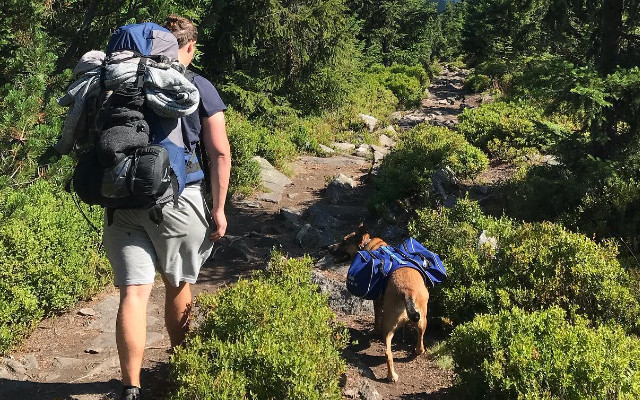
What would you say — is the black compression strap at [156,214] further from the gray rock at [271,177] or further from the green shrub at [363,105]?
the green shrub at [363,105]

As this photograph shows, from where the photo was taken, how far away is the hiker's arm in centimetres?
308

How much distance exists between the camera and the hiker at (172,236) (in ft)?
9.64

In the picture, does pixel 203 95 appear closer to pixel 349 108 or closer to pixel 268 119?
pixel 268 119

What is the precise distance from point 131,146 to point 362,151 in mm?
12303

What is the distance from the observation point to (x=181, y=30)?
3295 mm

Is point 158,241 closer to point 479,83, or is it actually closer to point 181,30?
point 181,30

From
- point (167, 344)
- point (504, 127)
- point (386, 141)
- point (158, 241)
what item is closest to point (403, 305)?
point (167, 344)

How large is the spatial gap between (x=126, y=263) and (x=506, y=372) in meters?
2.39

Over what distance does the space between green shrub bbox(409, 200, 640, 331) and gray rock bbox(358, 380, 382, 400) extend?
1372 mm

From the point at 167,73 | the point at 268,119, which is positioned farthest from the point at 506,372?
the point at 268,119

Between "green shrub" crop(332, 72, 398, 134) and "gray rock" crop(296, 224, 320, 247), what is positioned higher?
"gray rock" crop(296, 224, 320, 247)

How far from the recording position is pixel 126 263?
2.94 m

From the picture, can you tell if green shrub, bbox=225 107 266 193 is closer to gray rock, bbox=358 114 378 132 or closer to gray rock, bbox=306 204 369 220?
gray rock, bbox=306 204 369 220

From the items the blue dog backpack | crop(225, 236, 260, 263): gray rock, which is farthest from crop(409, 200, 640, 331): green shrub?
crop(225, 236, 260, 263): gray rock
